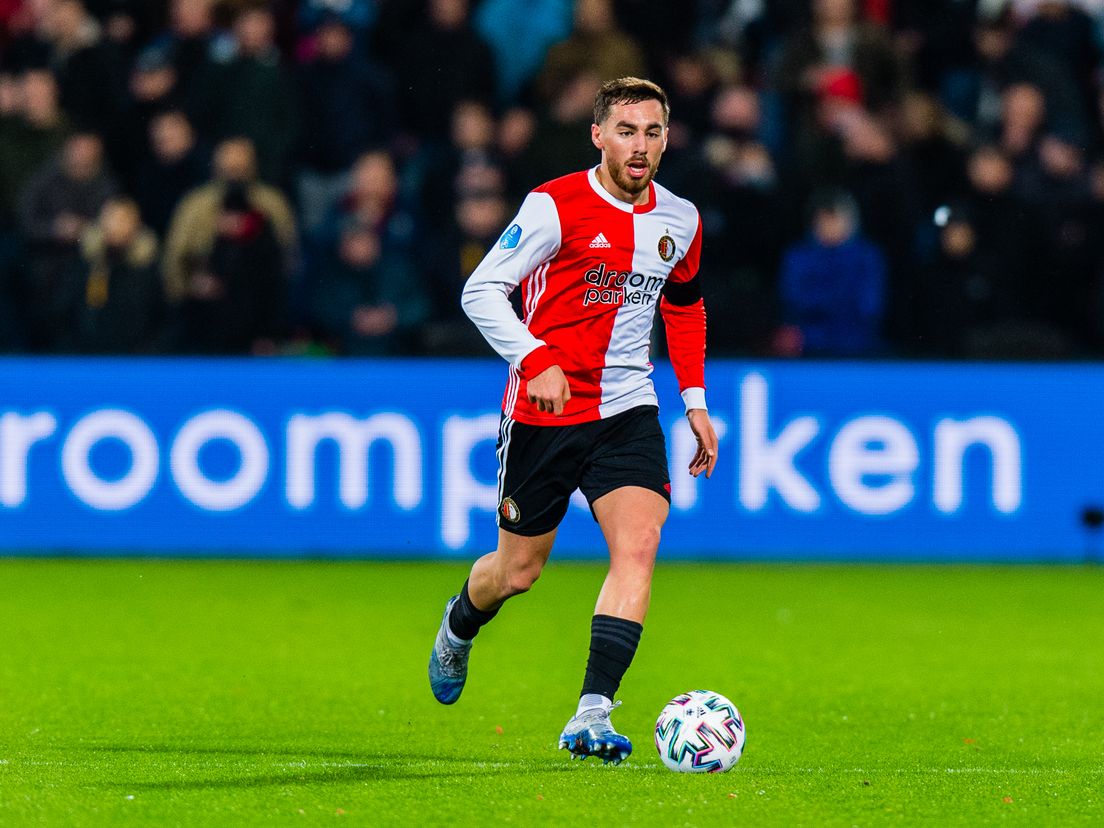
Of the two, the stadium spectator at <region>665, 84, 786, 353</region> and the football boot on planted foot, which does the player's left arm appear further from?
the stadium spectator at <region>665, 84, 786, 353</region>

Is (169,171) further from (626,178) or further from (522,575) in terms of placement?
(626,178)

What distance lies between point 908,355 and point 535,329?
6.63 metres

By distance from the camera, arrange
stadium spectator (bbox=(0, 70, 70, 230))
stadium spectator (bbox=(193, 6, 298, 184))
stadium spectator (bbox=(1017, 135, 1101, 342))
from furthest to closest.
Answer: stadium spectator (bbox=(193, 6, 298, 184)) < stadium spectator (bbox=(0, 70, 70, 230)) < stadium spectator (bbox=(1017, 135, 1101, 342))

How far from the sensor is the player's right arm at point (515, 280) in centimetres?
571

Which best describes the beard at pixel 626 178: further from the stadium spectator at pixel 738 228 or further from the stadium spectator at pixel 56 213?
the stadium spectator at pixel 56 213

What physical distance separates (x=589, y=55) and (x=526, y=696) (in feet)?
23.0

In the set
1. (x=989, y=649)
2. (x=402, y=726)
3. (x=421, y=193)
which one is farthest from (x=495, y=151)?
(x=402, y=726)

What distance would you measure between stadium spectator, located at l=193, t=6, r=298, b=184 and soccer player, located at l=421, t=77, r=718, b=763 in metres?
7.55

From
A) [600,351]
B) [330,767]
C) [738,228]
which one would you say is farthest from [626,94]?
[738,228]

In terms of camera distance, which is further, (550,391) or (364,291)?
(364,291)

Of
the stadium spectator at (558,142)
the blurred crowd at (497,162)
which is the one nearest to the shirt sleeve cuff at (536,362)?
the blurred crowd at (497,162)

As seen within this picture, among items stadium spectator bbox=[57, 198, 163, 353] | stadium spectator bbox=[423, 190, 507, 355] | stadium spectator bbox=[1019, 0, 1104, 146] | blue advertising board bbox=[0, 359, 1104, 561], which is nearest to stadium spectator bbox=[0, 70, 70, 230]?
stadium spectator bbox=[57, 198, 163, 353]

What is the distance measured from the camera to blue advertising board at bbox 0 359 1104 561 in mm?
12070

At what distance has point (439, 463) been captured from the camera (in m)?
12.1
